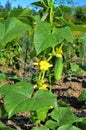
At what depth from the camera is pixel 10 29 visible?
46.2 inches

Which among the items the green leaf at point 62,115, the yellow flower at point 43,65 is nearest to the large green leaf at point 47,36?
the yellow flower at point 43,65

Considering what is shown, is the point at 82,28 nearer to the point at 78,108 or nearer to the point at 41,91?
the point at 41,91

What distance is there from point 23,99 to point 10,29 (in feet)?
0.75

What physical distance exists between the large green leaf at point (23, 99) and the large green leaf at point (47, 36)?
17 cm

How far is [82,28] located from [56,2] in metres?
0.23

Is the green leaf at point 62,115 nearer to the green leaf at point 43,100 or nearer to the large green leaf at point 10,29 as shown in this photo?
the green leaf at point 43,100

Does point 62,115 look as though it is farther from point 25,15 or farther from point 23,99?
point 25,15

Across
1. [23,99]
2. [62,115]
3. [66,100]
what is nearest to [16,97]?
[23,99]

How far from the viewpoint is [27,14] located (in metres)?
1.24

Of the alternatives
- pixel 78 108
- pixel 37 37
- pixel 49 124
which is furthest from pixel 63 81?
pixel 37 37

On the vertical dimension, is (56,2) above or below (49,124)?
above

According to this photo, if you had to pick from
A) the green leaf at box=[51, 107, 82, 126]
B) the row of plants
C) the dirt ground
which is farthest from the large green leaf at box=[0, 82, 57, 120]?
the dirt ground

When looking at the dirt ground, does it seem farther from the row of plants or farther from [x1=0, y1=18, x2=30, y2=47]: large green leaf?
[x1=0, y1=18, x2=30, y2=47]: large green leaf

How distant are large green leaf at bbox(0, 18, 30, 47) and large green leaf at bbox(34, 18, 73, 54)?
4cm
